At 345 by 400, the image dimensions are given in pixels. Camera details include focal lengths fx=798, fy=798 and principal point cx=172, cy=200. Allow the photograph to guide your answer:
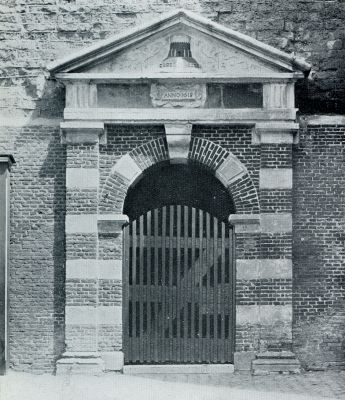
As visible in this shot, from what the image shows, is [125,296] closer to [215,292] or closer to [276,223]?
[215,292]

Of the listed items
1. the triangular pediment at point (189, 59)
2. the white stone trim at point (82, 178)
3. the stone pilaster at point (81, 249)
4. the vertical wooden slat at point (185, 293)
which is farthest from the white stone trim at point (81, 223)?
the triangular pediment at point (189, 59)

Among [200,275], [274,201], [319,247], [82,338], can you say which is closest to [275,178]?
[274,201]

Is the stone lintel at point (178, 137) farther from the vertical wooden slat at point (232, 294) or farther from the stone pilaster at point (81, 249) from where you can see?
the vertical wooden slat at point (232, 294)

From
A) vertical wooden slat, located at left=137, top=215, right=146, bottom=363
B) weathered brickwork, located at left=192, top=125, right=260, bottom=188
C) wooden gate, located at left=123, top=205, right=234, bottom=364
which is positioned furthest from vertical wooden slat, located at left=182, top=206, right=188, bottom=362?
weathered brickwork, located at left=192, top=125, right=260, bottom=188

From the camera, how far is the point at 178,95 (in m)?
13.4

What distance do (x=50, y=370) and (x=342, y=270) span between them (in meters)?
5.25

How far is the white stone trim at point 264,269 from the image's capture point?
13.3 metres

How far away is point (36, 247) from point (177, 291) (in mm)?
2531

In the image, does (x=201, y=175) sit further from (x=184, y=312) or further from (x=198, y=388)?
(x=198, y=388)

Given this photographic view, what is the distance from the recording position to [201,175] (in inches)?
549

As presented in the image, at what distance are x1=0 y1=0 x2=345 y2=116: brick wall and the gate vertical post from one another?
1.27 metres

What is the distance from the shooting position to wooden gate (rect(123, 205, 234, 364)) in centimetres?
1346

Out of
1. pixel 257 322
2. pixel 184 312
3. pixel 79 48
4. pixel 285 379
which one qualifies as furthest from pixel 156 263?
pixel 79 48

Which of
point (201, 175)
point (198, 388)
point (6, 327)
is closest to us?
point (198, 388)
